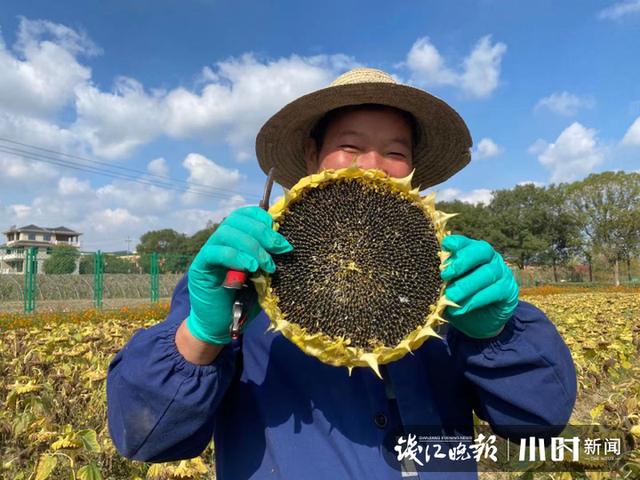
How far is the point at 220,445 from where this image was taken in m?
2.29

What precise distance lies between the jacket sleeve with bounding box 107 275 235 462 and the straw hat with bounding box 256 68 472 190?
52.9 inches

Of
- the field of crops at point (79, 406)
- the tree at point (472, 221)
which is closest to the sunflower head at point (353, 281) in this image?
the field of crops at point (79, 406)

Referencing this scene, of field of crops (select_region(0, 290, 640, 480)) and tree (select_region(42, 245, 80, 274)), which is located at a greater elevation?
tree (select_region(42, 245, 80, 274))

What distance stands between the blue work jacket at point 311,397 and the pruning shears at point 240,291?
0.21 meters

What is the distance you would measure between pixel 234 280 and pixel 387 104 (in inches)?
50.8

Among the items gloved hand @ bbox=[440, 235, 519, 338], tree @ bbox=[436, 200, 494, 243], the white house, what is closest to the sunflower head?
gloved hand @ bbox=[440, 235, 519, 338]

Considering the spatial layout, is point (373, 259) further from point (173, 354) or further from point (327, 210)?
point (173, 354)

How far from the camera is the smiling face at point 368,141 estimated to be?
2.39 meters

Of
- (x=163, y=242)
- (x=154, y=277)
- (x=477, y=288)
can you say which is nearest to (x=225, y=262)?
(x=477, y=288)

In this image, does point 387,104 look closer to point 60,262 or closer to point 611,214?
point 60,262

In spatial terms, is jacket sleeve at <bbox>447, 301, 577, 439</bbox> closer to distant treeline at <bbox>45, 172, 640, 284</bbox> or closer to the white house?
distant treeline at <bbox>45, 172, 640, 284</bbox>

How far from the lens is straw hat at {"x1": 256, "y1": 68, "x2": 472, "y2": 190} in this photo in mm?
2551

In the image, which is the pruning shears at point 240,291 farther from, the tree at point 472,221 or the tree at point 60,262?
the tree at point 472,221

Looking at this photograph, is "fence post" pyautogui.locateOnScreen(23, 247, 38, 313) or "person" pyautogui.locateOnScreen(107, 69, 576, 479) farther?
"fence post" pyautogui.locateOnScreen(23, 247, 38, 313)
